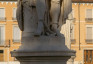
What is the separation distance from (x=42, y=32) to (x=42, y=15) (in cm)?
24

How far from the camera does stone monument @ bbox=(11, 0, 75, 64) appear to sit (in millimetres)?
5105

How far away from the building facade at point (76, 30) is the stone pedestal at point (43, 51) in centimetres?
4198

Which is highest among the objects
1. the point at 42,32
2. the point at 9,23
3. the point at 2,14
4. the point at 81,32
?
the point at 2,14

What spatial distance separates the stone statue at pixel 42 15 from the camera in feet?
17.4

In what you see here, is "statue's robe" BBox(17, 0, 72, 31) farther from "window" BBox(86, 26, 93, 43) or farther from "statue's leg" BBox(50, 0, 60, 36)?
"window" BBox(86, 26, 93, 43)

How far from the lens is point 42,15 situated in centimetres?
530

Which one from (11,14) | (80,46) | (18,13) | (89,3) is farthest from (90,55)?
(18,13)

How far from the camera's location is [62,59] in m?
5.20

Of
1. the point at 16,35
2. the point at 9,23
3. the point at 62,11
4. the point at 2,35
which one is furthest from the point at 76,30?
the point at 62,11

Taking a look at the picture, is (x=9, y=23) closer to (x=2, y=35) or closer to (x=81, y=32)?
(x=2, y=35)

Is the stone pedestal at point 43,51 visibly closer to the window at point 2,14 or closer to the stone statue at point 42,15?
the stone statue at point 42,15

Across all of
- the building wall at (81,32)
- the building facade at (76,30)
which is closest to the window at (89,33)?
the building facade at (76,30)

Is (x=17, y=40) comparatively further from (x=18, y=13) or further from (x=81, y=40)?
(x=18, y=13)

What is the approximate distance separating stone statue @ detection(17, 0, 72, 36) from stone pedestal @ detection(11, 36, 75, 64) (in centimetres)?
10
